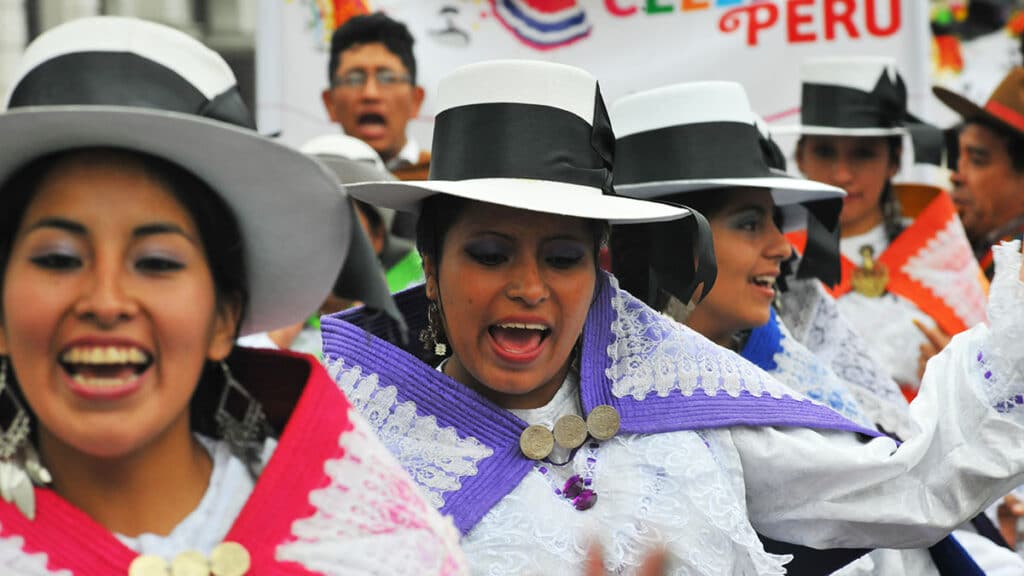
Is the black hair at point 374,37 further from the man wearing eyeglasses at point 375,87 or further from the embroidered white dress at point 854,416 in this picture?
the embroidered white dress at point 854,416

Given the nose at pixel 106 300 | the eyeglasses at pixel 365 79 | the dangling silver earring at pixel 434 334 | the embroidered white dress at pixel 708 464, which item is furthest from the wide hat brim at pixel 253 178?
the eyeglasses at pixel 365 79

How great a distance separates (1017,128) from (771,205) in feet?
10.5

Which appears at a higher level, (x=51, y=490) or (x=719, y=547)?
(x=51, y=490)

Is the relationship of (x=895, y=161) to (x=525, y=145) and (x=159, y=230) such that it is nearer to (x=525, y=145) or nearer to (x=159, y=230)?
(x=525, y=145)

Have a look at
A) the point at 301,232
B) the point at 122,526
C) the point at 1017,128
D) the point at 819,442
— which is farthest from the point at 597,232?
the point at 1017,128

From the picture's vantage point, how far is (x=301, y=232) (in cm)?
266

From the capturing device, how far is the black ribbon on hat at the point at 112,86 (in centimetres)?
245

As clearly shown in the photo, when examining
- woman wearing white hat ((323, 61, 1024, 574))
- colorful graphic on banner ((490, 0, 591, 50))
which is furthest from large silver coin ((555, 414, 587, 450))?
colorful graphic on banner ((490, 0, 591, 50))

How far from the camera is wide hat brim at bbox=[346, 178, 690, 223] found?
131 inches

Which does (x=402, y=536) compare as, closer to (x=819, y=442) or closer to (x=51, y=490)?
(x=51, y=490)

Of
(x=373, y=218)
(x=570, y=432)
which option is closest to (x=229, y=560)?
(x=570, y=432)

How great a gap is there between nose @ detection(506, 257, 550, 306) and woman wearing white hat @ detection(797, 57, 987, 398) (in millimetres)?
3047

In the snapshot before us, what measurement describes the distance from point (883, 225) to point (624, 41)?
167 centimetres

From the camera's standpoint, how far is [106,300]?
2.38 meters
